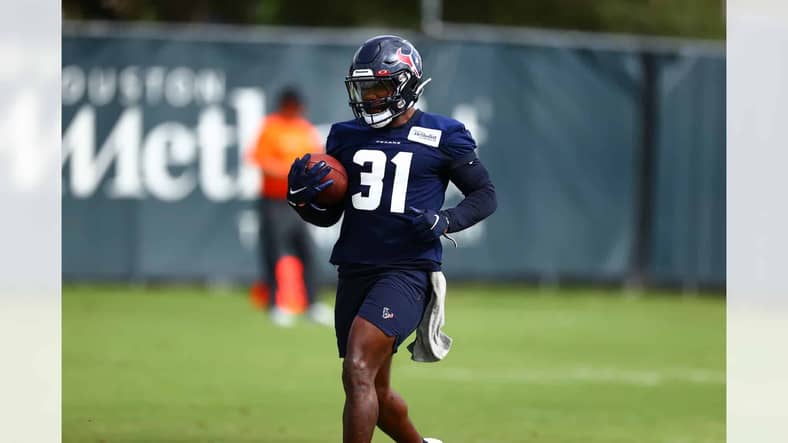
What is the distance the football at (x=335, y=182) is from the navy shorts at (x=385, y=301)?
0.38 metres

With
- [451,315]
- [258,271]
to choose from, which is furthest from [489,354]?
[258,271]

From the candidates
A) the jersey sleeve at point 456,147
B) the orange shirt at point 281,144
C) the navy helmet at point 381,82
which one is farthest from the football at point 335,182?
Result: the orange shirt at point 281,144

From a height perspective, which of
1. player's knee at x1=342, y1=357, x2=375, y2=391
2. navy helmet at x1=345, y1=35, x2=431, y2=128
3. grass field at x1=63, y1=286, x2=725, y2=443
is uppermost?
navy helmet at x1=345, y1=35, x2=431, y2=128

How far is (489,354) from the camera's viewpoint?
12.6 metres

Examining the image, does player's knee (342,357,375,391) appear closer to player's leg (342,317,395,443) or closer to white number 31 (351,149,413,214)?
player's leg (342,317,395,443)

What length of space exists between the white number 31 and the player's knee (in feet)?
2.62

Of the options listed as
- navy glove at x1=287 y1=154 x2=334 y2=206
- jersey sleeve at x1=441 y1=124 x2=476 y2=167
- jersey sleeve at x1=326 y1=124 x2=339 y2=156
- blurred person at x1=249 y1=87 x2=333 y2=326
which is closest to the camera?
navy glove at x1=287 y1=154 x2=334 y2=206

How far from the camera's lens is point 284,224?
15.4m

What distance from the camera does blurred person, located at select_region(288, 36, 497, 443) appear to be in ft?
21.3

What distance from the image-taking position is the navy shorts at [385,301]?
6.37 meters

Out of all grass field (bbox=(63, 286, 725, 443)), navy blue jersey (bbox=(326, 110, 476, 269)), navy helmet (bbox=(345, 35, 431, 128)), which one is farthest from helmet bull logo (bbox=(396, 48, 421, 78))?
grass field (bbox=(63, 286, 725, 443))

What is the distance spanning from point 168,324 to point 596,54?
7.34 metres

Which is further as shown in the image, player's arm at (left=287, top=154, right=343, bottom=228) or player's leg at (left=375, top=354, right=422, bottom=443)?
player's leg at (left=375, top=354, right=422, bottom=443)

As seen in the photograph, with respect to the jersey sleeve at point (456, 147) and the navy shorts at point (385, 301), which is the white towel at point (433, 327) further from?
the jersey sleeve at point (456, 147)
